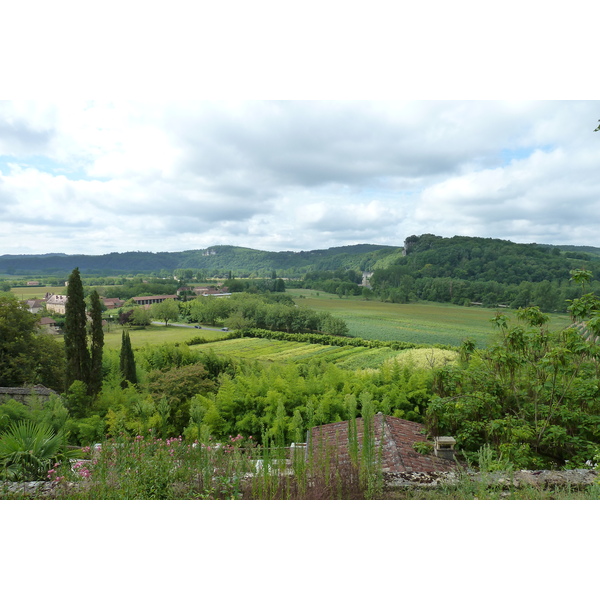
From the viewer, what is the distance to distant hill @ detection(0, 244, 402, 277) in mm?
5832

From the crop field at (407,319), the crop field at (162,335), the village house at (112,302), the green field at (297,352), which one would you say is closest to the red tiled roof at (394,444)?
the green field at (297,352)

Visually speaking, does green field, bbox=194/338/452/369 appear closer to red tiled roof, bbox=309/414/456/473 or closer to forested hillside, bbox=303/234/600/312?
forested hillside, bbox=303/234/600/312

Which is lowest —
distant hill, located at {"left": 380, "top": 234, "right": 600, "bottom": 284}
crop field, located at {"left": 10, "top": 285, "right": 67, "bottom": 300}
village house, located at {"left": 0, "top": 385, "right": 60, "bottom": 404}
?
village house, located at {"left": 0, "top": 385, "right": 60, "bottom": 404}

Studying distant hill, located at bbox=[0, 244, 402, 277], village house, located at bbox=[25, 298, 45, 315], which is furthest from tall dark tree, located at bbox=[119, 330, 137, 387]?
village house, located at bbox=[25, 298, 45, 315]

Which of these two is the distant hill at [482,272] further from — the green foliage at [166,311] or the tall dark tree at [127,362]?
the tall dark tree at [127,362]

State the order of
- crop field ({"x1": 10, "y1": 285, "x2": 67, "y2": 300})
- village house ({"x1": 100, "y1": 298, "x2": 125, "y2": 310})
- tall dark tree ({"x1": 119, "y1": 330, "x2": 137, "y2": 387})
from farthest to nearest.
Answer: tall dark tree ({"x1": 119, "y1": 330, "x2": 137, "y2": 387})
village house ({"x1": 100, "y1": 298, "x2": 125, "y2": 310})
crop field ({"x1": 10, "y1": 285, "x2": 67, "y2": 300})

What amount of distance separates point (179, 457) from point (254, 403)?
170 centimetres

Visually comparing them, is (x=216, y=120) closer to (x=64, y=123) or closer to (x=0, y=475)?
(x=64, y=123)

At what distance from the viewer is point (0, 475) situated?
3.90 meters

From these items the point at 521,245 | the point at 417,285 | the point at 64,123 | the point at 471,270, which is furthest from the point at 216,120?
the point at 521,245

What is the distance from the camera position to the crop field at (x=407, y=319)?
5.75m

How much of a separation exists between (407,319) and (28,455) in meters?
5.03

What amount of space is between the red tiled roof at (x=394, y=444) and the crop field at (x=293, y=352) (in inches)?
52.0

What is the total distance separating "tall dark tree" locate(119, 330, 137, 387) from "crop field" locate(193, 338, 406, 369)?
955mm
